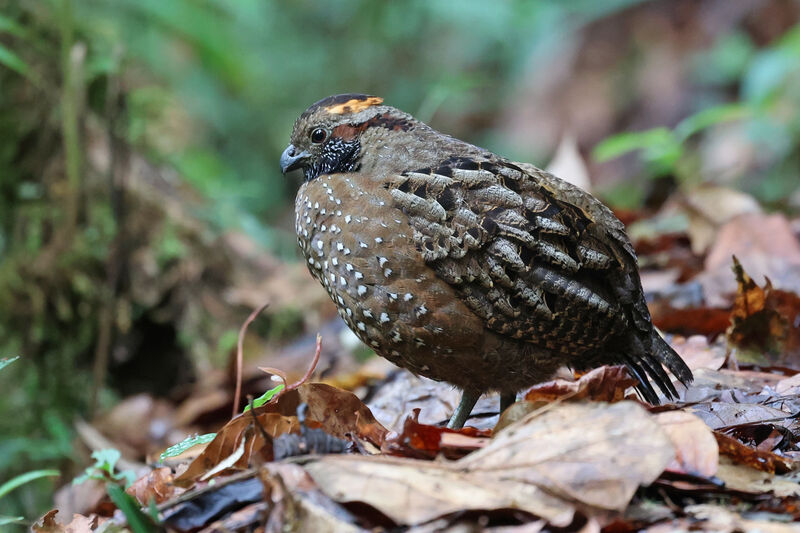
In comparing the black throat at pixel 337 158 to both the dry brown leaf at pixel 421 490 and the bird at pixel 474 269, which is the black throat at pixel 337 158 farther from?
the dry brown leaf at pixel 421 490

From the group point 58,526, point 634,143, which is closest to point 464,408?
point 58,526

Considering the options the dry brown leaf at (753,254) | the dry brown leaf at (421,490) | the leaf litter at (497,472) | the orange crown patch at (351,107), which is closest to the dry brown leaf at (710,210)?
the dry brown leaf at (753,254)

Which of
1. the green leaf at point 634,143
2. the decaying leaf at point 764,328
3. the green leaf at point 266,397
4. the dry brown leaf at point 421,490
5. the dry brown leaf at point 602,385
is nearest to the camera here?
the dry brown leaf at point 421,490

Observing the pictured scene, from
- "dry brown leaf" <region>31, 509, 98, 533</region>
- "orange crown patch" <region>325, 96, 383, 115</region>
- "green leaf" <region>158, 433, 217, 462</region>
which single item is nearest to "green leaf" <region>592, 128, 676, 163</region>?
"orange crown patch" <region>325, 96, 383, 115</region>

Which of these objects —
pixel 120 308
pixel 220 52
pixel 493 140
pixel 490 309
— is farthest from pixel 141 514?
pixel 493 140

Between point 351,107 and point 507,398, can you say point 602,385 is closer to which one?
point 507,398
